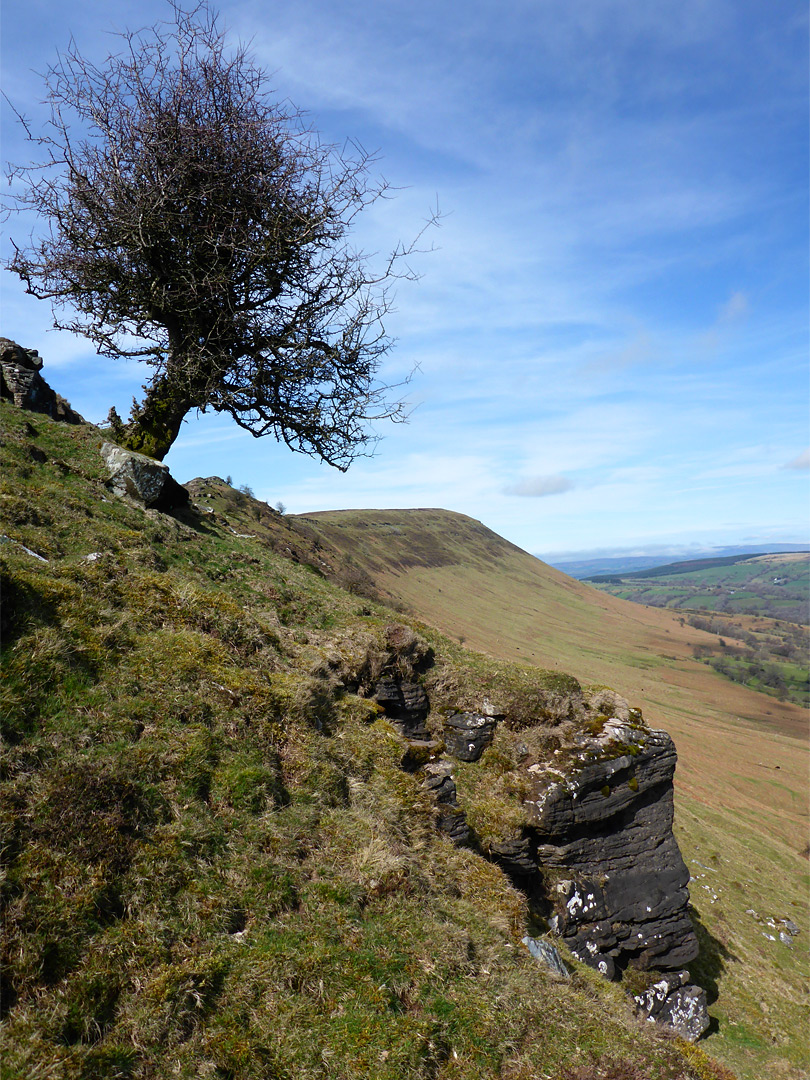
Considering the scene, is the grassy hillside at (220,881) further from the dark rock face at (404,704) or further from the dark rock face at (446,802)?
the dark rock face at (404,704)

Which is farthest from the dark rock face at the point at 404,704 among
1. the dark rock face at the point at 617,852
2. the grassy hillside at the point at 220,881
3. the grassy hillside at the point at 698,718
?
the grassy hillside at the point at 698,718

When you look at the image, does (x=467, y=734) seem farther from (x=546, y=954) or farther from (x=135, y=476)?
(x=135, y=476)

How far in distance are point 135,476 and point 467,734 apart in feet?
37.0

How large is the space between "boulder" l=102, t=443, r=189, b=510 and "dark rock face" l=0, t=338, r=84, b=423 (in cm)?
546

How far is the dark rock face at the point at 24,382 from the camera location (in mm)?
17453

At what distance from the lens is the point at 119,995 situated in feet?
15.1

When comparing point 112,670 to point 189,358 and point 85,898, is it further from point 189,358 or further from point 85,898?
point 189,358

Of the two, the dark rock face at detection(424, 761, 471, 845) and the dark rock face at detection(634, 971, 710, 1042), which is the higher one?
the dark rock face at detection(424, 761, 471, 845)

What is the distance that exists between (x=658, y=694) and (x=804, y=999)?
6844cm

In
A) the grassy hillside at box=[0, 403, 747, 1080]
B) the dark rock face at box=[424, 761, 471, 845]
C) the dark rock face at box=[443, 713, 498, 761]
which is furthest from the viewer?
the dark rock face at box=[443, 713, 498, 761]

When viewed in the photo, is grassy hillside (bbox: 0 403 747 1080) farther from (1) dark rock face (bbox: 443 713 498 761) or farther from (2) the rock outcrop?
(1) dark rock face (bbox: 443 713 498 761)

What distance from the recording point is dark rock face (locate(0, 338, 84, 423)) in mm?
17453

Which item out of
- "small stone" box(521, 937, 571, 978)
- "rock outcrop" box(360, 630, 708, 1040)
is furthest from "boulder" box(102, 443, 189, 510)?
"small stone" box(521, 937, 571, 978)

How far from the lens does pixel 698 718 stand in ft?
244
